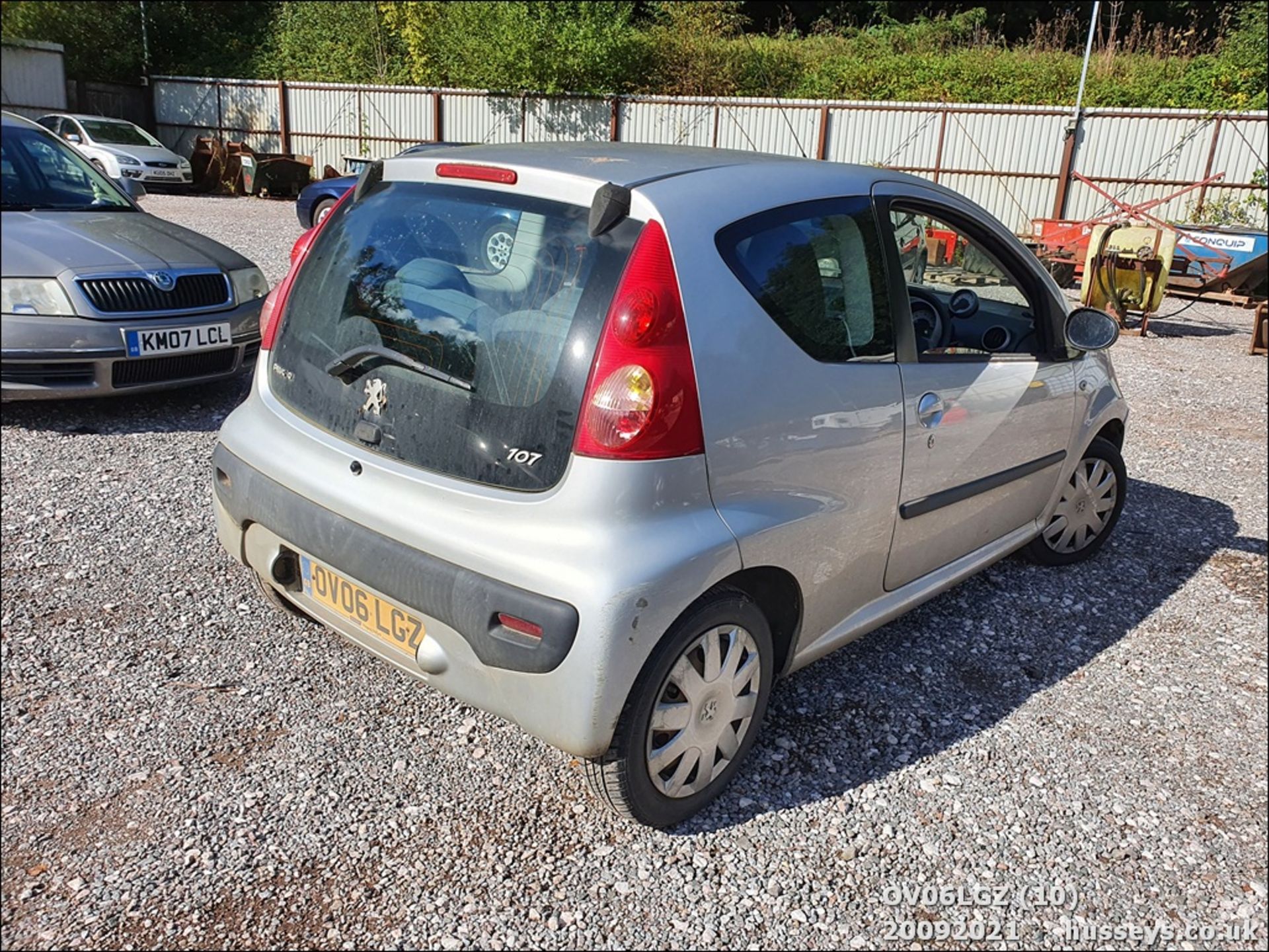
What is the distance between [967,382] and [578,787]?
174 centimetres

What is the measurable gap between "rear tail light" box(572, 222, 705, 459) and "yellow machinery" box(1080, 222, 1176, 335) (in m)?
9.40

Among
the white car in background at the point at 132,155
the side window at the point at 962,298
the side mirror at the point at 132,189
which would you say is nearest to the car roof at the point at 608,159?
the side window at the point at 962,298

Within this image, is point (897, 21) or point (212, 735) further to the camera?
point (897, 21)

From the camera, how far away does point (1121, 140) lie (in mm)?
18516

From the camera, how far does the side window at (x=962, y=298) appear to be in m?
3.42

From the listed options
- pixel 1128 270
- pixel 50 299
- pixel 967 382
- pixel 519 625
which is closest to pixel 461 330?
pixel 519 625

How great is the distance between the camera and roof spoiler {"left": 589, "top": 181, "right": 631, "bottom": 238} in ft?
7.50

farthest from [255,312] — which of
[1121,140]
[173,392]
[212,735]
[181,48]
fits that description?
[1121,140]

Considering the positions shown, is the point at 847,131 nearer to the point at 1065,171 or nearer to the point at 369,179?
the point at 1065,171

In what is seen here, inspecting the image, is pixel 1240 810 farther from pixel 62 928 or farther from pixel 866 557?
pixel 62 928

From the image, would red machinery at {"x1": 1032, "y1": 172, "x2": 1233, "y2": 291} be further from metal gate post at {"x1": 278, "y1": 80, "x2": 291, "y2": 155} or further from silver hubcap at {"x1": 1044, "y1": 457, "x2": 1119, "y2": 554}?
metal gate post at {"x1": 278, "y1": 80, "x2": 291, "y2": 155}

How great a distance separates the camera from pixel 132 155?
67.2ft

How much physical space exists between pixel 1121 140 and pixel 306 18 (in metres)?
19.1

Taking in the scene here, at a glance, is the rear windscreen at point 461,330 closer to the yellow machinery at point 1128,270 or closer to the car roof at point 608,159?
the car roof at point 608,159
